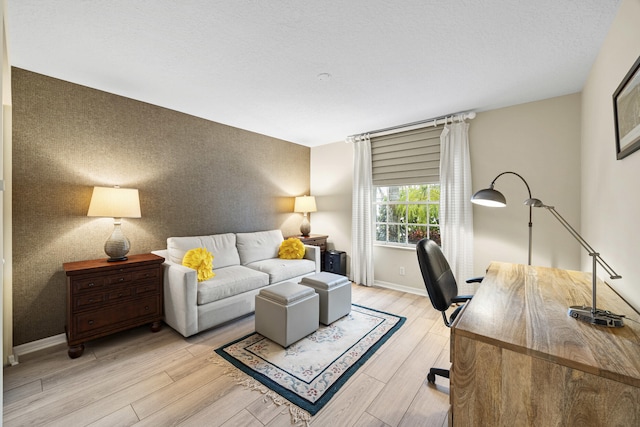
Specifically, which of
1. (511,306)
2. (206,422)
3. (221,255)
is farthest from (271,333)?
(511,306)

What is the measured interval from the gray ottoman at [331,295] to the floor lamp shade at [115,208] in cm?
180

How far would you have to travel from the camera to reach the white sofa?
2.38 meters

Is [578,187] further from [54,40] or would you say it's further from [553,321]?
[54,40]

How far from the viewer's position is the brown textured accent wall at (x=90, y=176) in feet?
7.17

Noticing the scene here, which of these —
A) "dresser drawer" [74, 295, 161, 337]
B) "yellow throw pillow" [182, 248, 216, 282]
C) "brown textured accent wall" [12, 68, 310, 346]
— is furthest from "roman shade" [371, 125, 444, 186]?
"dresser drawer" [74, 295, 161, 337]

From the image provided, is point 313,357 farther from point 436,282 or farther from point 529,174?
point 529,174

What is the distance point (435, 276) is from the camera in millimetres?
1781

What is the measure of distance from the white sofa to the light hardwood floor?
0.24 meters

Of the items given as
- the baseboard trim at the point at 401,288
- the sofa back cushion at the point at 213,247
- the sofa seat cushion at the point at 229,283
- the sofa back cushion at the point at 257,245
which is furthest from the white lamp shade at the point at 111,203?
the baseboard trim at the point at 401,288

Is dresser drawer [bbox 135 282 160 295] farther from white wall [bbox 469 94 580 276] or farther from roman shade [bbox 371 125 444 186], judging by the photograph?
white wall [bbox 469 94 580 276]

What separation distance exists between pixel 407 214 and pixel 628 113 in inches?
102

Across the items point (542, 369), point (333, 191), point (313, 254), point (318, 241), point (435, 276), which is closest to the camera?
point (542, 369)

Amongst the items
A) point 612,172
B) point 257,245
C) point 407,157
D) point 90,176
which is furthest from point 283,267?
point 612,172

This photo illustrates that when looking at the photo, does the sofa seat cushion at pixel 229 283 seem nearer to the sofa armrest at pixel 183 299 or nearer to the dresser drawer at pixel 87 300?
the sofa armrest at pixel 183 299
